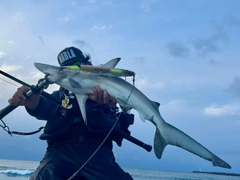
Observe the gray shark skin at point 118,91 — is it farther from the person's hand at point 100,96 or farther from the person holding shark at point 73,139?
the person holding shark at point 73,139

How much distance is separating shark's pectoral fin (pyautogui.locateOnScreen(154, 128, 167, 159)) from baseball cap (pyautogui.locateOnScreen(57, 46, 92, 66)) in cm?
210

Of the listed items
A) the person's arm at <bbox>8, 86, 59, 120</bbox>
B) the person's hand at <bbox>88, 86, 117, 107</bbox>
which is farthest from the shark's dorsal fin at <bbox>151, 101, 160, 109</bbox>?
the person's arm at <bbox>8, 86, 59, 120</bbox>

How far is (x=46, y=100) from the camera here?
5750 millimetres

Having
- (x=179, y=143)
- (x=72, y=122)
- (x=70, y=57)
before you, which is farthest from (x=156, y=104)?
(x=70, y=57)

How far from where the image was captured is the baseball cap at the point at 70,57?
6188 millimetres

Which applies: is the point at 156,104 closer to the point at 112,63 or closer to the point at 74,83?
the point at 112,63

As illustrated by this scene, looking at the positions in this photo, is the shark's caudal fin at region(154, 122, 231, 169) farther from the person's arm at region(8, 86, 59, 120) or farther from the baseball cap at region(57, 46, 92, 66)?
the baseball cap at region(57, 46, 92, 66)

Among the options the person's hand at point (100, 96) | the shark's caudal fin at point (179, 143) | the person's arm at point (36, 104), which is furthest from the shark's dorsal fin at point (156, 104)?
the person's arm at point (36, 104)

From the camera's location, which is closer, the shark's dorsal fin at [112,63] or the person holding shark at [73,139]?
the shark's dorsal fin at [112,63]

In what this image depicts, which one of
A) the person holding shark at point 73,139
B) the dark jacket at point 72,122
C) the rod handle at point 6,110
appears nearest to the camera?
the rod handle at point 6,110

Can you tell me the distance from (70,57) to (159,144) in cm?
231

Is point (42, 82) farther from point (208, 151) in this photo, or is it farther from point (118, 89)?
point (208, 151)

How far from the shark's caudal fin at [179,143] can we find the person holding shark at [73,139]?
0.93 meters

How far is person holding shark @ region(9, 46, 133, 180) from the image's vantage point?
18.3ft
